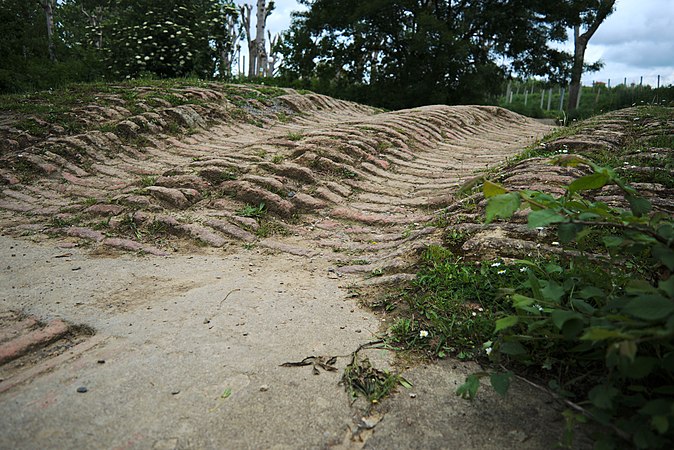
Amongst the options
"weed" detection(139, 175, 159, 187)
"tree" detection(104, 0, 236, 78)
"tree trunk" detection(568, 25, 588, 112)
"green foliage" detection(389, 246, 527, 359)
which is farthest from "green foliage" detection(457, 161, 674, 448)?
"tree trunk" detection(568, 25, 588, 112)

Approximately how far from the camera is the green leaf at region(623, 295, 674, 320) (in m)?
0.89

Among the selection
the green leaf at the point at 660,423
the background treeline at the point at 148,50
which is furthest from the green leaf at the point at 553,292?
the background treeline at the point at 148,50

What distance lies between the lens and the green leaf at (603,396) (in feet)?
3.23

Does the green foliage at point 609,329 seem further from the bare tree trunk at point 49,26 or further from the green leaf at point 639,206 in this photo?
the bare tree trunk at point 49,26

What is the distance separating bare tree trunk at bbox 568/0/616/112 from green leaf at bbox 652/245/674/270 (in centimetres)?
1142

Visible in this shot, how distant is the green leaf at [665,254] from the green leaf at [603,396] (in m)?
0.32

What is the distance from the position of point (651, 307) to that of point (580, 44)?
15.4 m

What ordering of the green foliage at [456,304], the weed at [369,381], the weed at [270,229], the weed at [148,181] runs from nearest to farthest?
the weed at [369,381], the green foliage at [456,304], the weed at [270,229], the weed at [148,181]

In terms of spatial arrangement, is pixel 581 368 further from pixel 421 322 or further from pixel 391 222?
pixel 391 222

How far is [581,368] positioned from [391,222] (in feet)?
5.64

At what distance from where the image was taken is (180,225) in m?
2.82

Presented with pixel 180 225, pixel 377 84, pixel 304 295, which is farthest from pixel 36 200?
pixel 377 84

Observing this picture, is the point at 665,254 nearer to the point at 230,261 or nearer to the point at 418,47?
the point at 230,261

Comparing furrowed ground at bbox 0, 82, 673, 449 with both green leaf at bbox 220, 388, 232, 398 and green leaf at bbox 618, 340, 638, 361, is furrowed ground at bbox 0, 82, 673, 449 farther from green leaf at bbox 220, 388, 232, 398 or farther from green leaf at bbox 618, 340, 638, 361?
green leaf at bbox 618, 340, 638, 361
